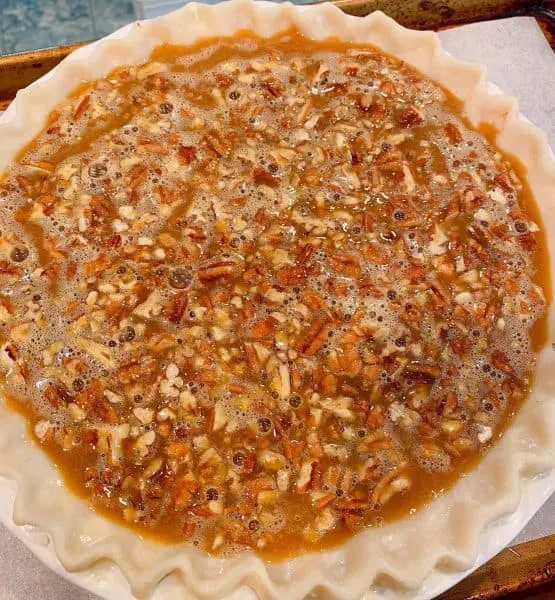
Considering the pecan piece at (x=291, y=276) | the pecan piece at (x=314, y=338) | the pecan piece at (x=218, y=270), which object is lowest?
the pecan piece at (x=314, y=338)

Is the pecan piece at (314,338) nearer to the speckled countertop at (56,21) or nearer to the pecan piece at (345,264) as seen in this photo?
the pecan piece at (345,264)

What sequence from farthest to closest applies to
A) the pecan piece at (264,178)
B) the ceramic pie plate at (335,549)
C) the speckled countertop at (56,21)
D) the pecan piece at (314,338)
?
the speckled countertop at (56,21) < the pecan piece at (264,178) < the pecan piece at (314,338) < the ceramic pie plate at (335,549)

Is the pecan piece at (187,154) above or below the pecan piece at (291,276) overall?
above

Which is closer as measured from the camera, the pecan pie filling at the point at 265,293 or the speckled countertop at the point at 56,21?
the pecan pie filling at the point at 265,293

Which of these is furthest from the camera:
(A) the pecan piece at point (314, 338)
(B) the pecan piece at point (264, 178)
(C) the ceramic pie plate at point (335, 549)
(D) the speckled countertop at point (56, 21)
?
(D) the speckled countertop at point (56, 21)

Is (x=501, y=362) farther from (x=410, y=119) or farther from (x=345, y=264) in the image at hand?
(x=410, y=119)

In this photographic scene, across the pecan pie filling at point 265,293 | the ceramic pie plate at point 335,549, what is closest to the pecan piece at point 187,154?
the pecan pie filling at point 265,293
